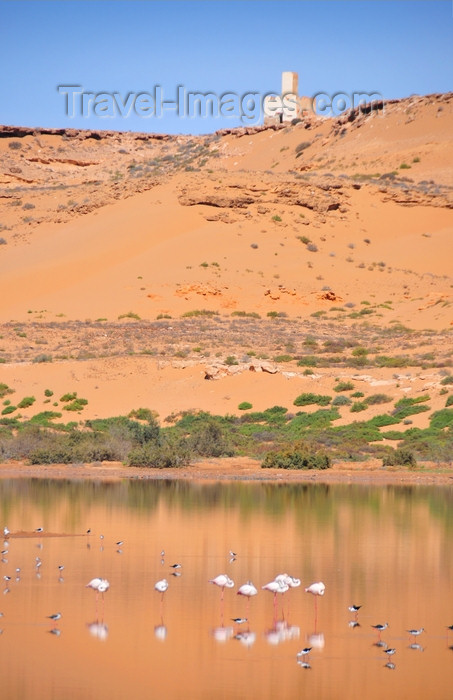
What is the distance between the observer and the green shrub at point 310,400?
116 ft

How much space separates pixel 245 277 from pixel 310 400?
22.4 metres

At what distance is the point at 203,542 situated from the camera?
53.2ft

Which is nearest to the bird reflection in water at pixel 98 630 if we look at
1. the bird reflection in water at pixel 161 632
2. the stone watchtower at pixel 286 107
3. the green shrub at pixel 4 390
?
the bird reflection in water at pixel 161 632

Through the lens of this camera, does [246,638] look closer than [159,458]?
Yes

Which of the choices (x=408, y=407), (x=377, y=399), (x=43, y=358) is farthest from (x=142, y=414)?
(x=408, y=407)

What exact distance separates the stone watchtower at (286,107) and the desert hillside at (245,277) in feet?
23.6

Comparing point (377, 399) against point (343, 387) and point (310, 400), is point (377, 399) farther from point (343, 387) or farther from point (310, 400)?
point (310, 400)

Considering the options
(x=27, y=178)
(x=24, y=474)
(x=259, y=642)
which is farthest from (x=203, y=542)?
(x=27, y=178)

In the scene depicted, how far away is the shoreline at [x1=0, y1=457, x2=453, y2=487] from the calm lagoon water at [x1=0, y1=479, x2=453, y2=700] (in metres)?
4.72

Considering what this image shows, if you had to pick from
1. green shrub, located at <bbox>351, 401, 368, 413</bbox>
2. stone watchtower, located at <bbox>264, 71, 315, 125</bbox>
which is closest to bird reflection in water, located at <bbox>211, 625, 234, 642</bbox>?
green shrub, located at <bbox>351, 401, 368, 413</bbox>

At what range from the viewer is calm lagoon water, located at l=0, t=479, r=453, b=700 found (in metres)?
9.51

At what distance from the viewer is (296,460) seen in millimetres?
27984

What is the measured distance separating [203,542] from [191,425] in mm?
17365

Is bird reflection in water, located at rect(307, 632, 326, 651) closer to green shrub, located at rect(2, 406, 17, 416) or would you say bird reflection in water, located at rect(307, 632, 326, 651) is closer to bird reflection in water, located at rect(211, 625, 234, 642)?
bird reflection in water, located at rect(211, 625, 234, 642)
